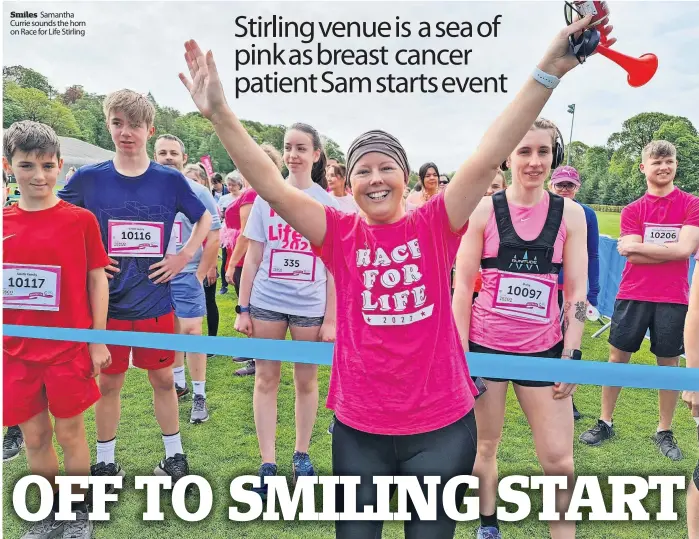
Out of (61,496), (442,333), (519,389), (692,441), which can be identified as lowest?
(692,441)

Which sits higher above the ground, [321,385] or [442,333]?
[442,333]

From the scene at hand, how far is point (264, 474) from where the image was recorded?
2.91 meters

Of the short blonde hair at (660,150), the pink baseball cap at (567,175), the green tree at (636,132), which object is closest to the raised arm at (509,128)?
the pink baseball cap at (567,175)

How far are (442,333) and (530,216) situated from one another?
92cm

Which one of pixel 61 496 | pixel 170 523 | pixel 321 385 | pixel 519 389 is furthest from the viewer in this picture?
pixel 321 385

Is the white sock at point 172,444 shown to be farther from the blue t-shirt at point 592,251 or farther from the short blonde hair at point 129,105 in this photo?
the blue t-shirt at point 592,251

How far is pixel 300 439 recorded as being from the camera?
10.1 feet

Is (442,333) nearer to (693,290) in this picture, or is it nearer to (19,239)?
(693,290)

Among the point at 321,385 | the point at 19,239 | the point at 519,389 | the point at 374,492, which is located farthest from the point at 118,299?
the point at 321,385

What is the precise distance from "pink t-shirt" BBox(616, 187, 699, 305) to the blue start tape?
2040 millimetres

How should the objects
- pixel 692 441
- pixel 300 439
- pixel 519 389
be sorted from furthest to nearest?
pixel 692 441 → pixel 300 439 → pixel 519 389

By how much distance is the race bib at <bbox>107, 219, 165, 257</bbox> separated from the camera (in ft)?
8.98

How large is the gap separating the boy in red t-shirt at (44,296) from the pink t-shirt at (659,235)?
11.7 feet

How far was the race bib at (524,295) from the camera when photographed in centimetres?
225
